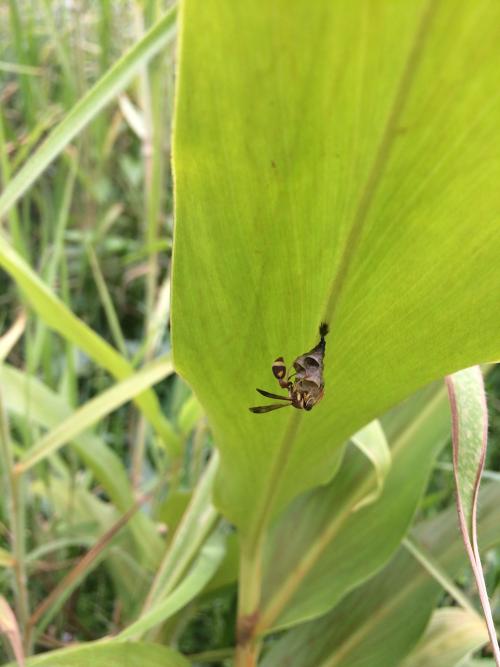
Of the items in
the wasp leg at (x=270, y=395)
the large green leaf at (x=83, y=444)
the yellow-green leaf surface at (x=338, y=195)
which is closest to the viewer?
the yellow-green leaf surface at (x=338, y=195)

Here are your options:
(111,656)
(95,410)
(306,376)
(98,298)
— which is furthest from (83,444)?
(98,298)

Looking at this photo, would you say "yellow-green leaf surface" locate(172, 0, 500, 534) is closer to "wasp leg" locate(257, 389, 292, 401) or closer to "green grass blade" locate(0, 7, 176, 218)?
"wasp leg" locate(257, 389, 292, 401)

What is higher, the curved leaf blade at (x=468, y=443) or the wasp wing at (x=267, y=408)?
the wasp wing at (x=267, y=408)

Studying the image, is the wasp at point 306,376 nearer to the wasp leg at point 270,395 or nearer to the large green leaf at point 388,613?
the wasp leg at point 270,395

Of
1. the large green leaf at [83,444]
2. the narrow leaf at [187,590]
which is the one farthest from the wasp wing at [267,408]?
the large green leaf at [83,444]

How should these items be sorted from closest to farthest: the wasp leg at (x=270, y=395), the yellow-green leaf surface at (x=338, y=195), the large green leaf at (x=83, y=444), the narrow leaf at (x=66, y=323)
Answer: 1. the yellow-green leaf surface at (x=338, y=195)
2. the wasp leg at (x=270, y=395)
3. the narrow leaf at (x=66, y=323)
4. the large green leaf at (x=83, y=444)

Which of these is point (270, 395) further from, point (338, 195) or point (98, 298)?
point (98, 298)
